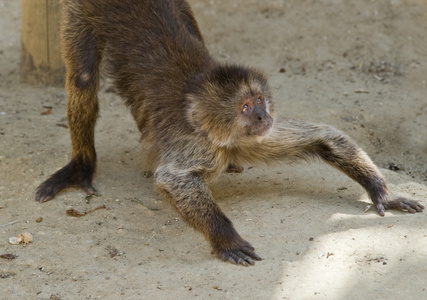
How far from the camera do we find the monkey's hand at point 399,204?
5.74 m

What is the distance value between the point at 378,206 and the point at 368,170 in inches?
17.2

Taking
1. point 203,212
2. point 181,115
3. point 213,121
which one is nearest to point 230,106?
point 213,121

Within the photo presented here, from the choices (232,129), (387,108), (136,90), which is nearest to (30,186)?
(136,90)

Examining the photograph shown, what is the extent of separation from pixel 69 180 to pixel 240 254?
2.36m

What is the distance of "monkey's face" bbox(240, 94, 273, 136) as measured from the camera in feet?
18.9

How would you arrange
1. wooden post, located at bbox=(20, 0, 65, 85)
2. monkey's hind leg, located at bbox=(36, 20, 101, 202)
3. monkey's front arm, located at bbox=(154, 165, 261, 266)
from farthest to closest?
wooden post, located at bbox=(20, 0, 65, 85) < monkey's hind leg, located at bbox=(36, 20, 101, 202) < monkey's front arm, located at bbox=(154, 165, 261, 266)

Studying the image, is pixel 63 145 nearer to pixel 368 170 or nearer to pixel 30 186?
pixel 30 186

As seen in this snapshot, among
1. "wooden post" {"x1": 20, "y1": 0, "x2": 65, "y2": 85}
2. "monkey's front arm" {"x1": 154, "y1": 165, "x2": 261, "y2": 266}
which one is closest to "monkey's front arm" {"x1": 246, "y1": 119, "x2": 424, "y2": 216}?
"monkey's front arm" {"x1": 154, "y1": 165, "x2": 261, "y2": 266}

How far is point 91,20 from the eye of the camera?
659 cm

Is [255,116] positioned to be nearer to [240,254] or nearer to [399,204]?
[240,254]

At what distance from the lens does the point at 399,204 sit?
5781mm

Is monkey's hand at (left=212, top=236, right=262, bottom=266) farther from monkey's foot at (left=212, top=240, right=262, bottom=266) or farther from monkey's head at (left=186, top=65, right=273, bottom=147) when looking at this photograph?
monkey's head at (left=186, top=65, right=273, bottom=147)

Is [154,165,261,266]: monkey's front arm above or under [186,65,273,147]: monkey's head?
under

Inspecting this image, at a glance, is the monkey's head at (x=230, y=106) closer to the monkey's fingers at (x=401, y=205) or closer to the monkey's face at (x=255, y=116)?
the monkey's face at (x=255, y=116)
